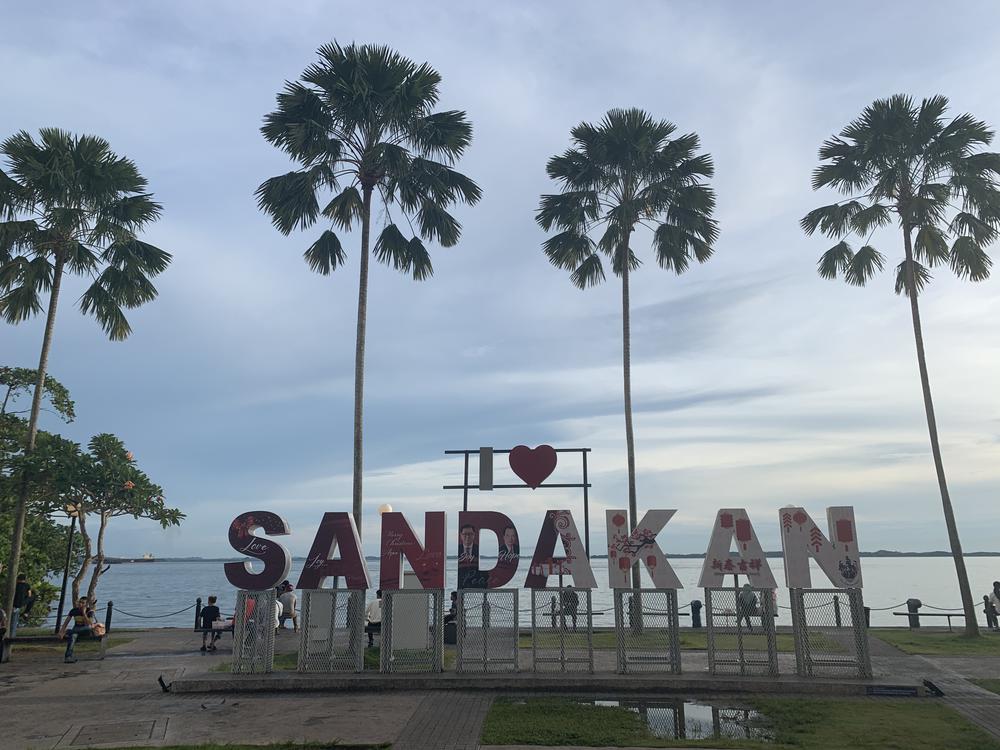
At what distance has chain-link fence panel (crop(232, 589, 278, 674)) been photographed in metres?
17.3

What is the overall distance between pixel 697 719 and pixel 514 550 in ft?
20.5

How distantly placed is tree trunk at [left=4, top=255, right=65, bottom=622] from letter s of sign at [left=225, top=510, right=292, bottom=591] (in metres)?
8.47

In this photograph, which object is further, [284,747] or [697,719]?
[697,719]

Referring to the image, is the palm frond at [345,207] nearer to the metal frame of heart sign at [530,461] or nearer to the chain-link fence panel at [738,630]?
the metal frame of heart sign at [530,461]

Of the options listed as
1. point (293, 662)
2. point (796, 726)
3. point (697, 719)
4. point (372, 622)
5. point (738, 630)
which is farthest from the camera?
point (372, 622)

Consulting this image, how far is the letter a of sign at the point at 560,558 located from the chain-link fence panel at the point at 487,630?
0.91m

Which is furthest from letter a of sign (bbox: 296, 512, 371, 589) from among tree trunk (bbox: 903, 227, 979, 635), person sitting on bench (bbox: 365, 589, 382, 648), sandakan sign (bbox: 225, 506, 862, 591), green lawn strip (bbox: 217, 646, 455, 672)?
tree trunk (bbox: 903, 227, 979, 635)

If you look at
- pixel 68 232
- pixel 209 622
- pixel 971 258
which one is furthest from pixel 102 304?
pixel 971 258

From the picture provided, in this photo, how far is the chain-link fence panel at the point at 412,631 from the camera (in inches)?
679

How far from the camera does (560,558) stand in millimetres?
18141

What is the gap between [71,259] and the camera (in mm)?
24938

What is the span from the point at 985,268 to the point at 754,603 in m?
16.7

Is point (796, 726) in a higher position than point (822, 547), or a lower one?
lower

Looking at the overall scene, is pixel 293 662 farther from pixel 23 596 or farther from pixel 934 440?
pixel 934 440
